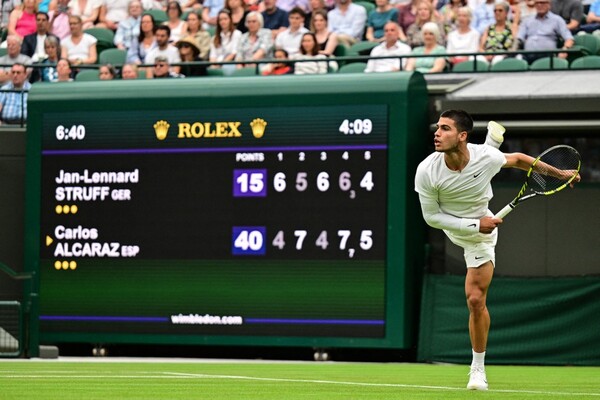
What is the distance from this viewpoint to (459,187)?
11.1m

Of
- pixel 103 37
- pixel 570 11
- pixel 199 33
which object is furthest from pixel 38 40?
pixel 570 11

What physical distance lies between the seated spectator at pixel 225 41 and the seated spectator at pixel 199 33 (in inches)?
4.4

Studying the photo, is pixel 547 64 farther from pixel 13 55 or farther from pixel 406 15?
pixel 13 55

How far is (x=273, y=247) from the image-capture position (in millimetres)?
18250

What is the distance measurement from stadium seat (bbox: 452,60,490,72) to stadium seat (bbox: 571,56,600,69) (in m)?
1.26

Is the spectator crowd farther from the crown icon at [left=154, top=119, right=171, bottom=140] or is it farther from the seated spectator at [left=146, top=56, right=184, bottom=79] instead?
the crown icon at [left=154, top=119, right=171, bottom=140]

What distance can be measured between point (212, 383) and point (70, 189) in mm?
8253

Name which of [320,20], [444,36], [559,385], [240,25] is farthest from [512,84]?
[559,385]

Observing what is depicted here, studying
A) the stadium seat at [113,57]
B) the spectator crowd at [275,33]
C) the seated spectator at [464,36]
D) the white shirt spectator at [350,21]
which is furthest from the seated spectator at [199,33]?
the seated spectator at [464,36]

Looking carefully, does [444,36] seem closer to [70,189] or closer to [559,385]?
[70,189]

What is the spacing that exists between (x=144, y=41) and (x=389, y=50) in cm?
415

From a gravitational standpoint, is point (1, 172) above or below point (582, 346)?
above

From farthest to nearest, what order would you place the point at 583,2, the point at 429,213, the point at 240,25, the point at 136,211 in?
1. the point at 240,25
2. the point at 583,2
3. the point at 136,211
4. the point at 429,213

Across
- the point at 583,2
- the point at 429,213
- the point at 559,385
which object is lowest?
the point at 559,385
